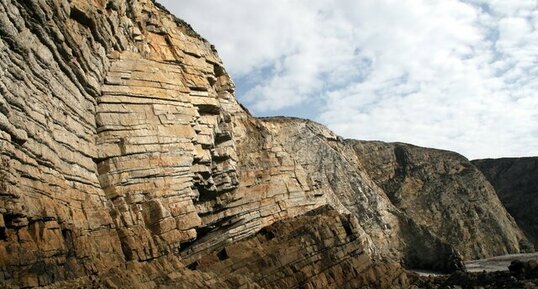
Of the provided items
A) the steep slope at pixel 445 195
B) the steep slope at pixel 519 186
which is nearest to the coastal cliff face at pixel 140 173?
the steep slope at pixel 445 195

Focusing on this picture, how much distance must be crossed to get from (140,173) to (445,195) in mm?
53221

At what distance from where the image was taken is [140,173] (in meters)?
19.4

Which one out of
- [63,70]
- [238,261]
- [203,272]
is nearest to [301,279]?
[238,261]

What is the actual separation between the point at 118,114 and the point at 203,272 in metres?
7.00

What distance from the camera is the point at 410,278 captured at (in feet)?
107

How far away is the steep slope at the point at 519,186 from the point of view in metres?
71.5

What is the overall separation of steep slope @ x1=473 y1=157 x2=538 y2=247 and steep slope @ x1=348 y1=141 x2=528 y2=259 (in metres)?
6.62

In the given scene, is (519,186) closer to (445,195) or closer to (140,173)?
(445,195)

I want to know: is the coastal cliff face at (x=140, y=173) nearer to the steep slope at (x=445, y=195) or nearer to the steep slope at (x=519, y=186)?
the steep slope at (x=445, y=195)

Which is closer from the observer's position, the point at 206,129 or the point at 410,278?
the point at 206,129

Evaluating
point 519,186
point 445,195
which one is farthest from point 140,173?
point 519,186

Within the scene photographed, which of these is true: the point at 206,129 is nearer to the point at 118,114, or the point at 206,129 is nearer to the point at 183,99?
the point at 183,99

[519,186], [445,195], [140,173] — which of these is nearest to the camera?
[140,173]

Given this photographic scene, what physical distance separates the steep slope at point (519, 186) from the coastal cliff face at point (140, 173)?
50.5 meters
